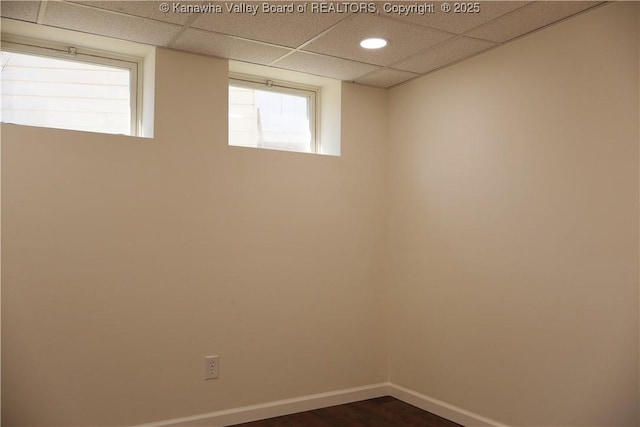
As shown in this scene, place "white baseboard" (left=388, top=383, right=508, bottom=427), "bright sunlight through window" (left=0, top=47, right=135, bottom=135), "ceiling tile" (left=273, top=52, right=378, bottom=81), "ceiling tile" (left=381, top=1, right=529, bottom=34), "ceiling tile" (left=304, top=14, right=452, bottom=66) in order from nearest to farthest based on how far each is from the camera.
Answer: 1. "ceiling tile" (left=381, top=1, right=529, bottom=34)
2. "ceiling tile" (left=304, top=14, right=452, bottom=66)
3. "bright sunlight through window" (left=0, top=47, right=135, bottom=135)
4. "white baseboard" (left=388, top=383, right=508, bottom=427)
5. "ceiling tile" (left=273, top=52, right=378, bottom=81)

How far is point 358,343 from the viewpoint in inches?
144

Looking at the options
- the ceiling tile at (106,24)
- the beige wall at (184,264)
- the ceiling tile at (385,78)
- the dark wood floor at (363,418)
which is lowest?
the dark wood floor at (363,418)

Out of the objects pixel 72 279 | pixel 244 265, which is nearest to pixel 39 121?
pixel 72 279

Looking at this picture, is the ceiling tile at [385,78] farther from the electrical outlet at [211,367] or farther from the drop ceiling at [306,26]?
the electrical outlet at [211,367]

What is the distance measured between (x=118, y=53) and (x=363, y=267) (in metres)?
2.10

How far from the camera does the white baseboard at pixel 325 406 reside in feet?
9.96

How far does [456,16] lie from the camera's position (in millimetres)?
2496

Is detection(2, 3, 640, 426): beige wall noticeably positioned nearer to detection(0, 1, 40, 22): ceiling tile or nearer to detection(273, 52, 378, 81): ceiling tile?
detection(273, 52, 378, 81): ceiling tile

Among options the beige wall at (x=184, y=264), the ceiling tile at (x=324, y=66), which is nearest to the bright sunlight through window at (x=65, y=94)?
the beige wall at (x=184, y=264)

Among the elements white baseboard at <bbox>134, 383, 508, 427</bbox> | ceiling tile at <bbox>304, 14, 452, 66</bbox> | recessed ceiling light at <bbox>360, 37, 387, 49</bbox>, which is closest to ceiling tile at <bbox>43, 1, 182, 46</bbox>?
ceiling tile at <bbox>304, 14, 452, 66</bbox>

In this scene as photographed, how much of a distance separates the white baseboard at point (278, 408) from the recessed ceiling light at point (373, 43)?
223 cm

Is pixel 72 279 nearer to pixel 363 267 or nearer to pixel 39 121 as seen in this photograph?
pixel 39 121

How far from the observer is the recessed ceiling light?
9.26 feet

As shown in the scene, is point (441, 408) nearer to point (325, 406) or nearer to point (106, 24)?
point (325, 406)
